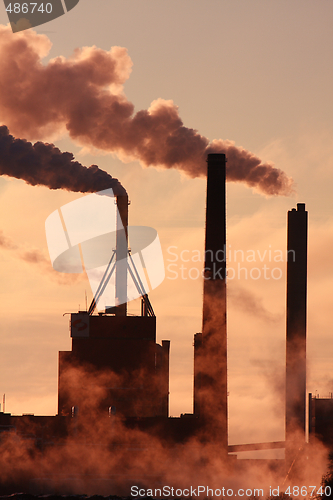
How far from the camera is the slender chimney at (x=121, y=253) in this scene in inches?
1756

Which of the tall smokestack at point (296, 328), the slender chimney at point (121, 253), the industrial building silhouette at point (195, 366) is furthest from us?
the slender chimney at point (121, 253)

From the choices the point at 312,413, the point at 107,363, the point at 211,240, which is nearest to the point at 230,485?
the point at 312,413

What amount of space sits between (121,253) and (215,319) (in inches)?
250

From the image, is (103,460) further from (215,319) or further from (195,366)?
(215,319)

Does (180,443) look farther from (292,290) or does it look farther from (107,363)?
(292,290)

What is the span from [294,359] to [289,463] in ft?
16.3

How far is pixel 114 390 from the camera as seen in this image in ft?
144

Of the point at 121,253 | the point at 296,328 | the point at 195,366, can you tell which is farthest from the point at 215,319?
the point at 121,253

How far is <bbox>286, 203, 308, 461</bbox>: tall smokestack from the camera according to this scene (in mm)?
44156

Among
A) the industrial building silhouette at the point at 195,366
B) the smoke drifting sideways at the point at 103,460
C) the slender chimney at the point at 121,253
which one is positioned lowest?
the smoke drifting sideways at the point at 103,460

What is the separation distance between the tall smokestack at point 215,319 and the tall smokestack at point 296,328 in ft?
14.1

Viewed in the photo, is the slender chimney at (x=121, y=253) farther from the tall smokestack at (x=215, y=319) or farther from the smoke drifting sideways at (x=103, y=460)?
the smoke drifting sideways at (x=103, y=460)

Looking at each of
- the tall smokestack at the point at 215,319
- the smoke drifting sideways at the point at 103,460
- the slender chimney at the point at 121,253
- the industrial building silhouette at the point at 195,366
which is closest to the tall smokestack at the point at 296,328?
the industrial building silhouette at the point at 195,366

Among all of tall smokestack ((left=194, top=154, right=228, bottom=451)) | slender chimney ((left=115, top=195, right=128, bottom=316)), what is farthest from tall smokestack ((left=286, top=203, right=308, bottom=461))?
slender chimney ((left=115, top=195, right=128, bottom=316))
